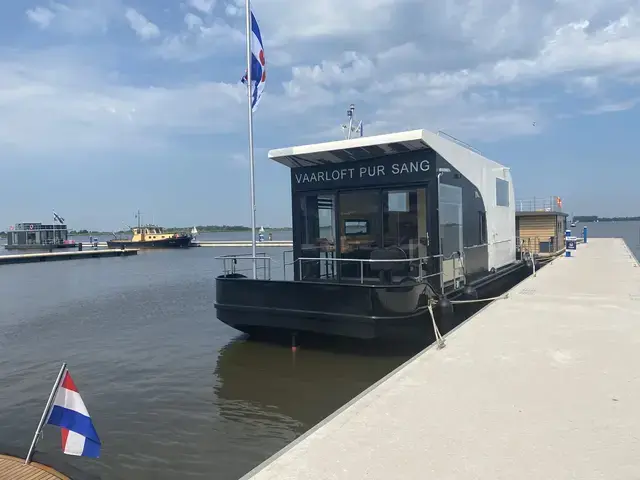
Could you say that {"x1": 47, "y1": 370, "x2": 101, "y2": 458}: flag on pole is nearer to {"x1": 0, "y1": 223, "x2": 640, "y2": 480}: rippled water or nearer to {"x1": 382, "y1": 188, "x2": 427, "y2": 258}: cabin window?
{"x1": 0, "y1": 223, "x2": 640, "y2": 480}: rippled water

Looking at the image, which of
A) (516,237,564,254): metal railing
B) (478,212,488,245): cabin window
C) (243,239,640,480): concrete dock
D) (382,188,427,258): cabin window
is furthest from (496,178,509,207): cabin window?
(516,237,564,254): metal railing

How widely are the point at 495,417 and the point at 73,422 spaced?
3637 mm

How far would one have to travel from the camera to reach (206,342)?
1021cm

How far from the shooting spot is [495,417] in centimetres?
402

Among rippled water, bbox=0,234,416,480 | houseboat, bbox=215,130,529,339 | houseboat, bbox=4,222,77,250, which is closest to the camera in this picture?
rippled water, bbox=0,234,416,480

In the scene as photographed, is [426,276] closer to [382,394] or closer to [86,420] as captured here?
[382,394]

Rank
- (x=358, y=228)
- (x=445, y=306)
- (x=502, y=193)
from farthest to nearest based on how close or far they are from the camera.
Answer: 1. (x=502, y=193)
2. (x=358, y=228)
3. (x=445, y=306)

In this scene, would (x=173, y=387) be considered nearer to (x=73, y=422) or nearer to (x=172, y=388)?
(x=172, y=388)

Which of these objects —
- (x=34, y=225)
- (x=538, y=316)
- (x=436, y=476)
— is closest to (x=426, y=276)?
(x=538, y=316)

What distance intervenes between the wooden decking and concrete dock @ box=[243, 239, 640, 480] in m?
2.21

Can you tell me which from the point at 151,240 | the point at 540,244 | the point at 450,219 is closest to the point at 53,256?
the point at 151,240

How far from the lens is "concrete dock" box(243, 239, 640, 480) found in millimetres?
3236

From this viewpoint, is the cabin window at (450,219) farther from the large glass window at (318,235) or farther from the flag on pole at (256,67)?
the flag on pole at (256,67)

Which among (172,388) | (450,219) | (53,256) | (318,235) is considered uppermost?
(450,219)
